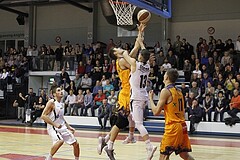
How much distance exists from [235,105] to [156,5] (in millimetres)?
6331

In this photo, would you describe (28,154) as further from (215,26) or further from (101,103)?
(215,26)

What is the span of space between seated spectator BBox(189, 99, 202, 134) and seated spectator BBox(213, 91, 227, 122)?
1.99ft

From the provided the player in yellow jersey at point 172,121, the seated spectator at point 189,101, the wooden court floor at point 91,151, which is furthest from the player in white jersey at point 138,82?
the seated spectator at point 189,101

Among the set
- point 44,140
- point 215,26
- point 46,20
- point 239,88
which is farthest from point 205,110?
point 46,20

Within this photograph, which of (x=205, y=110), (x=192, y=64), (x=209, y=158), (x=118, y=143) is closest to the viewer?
(x=209, y=158)

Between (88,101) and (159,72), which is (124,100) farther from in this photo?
(159,72)

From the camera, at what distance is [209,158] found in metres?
8.82

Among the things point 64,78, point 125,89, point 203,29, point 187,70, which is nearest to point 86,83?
point 64,78

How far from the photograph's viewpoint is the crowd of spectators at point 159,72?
1595 centimetres

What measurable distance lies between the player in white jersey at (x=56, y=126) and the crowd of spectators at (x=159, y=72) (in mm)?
7119

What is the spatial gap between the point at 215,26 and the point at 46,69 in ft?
31.0

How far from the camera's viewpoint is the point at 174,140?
218 inches

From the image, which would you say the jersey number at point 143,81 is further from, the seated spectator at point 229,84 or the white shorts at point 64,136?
the seated spectator at point 229,84

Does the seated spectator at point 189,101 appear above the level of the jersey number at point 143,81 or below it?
below
